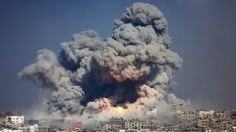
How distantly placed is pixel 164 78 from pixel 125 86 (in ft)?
13.6

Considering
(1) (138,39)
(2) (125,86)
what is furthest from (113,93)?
(1) (138,39)

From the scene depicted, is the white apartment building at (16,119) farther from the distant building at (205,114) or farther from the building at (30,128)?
the distant building at (205,114)

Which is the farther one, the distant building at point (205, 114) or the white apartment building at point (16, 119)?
the distant building at point (205, 114)

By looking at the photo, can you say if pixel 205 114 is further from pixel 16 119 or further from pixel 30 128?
pixel 30 128

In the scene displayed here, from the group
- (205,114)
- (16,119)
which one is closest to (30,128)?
(16,119)

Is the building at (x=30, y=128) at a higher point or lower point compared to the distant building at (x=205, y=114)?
lower

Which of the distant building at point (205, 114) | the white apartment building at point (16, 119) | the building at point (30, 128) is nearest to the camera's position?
the building at point (30, 128)

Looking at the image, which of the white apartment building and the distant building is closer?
the white apartment building

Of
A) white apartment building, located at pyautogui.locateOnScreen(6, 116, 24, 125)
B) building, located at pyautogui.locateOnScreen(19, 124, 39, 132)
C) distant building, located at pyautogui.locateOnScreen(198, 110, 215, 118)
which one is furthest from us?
distant building, located at pyautogui.locateOnScreen(198, 110, 215, 118)

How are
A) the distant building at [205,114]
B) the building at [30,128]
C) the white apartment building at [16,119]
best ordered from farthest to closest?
the distant building at [205,114] → the white apartment building at [16,119] → the building at [30,128]

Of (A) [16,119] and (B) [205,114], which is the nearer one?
(A) [16,119]

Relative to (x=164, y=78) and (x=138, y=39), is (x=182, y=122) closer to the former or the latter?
(x=164, y=78)

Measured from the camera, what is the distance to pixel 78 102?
248ft

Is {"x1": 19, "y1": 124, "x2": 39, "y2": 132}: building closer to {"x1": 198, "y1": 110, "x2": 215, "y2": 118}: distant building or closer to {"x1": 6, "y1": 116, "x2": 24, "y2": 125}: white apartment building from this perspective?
{"x1": 6, "y1": 116, "x2": 24, "y2": 125}: white apartment building
